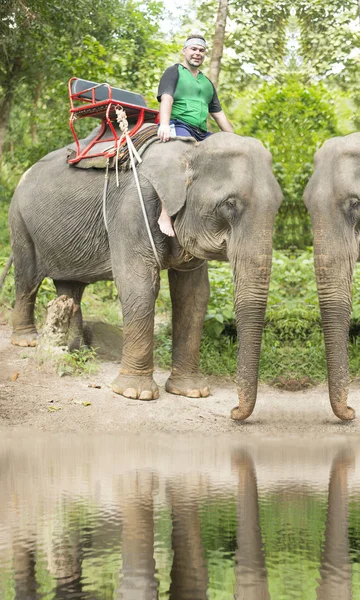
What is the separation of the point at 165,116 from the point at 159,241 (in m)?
1.14

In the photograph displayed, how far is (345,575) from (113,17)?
13905 mm

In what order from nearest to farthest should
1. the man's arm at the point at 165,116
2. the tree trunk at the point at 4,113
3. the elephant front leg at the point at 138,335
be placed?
the man's arm at the point at 165,116 < the elephant front leg at the point at 138,335 < the tree trunk at the point at 4,113

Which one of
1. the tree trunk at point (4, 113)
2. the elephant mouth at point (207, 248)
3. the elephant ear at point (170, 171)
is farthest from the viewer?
the tree trunk at point (4, 113)

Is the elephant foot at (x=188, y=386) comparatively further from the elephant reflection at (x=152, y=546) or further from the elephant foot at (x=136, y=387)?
the elephant reflection at (x=152, y=546)

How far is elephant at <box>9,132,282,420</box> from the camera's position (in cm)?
774

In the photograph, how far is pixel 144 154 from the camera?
28.6 feet

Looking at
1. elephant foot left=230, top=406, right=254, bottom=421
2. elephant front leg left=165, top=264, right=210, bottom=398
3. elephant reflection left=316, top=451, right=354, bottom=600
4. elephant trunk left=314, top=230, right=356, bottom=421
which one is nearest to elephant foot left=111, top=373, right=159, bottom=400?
elephant front leg left=165, top=264, right=210, bottom=398

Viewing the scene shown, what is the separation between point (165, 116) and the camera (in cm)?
841

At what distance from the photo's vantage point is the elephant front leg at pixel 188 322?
30.0 ft

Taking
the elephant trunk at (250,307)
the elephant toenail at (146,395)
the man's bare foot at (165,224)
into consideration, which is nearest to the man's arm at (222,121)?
the man's bare foot at (165,224)

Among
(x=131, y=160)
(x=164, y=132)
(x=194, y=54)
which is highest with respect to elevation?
(x=194, y=54)

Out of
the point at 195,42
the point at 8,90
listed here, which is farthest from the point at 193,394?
the point at 8,90

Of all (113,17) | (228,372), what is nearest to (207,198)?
(228,372)

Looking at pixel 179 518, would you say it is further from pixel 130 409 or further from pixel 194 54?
pixel 194 54
